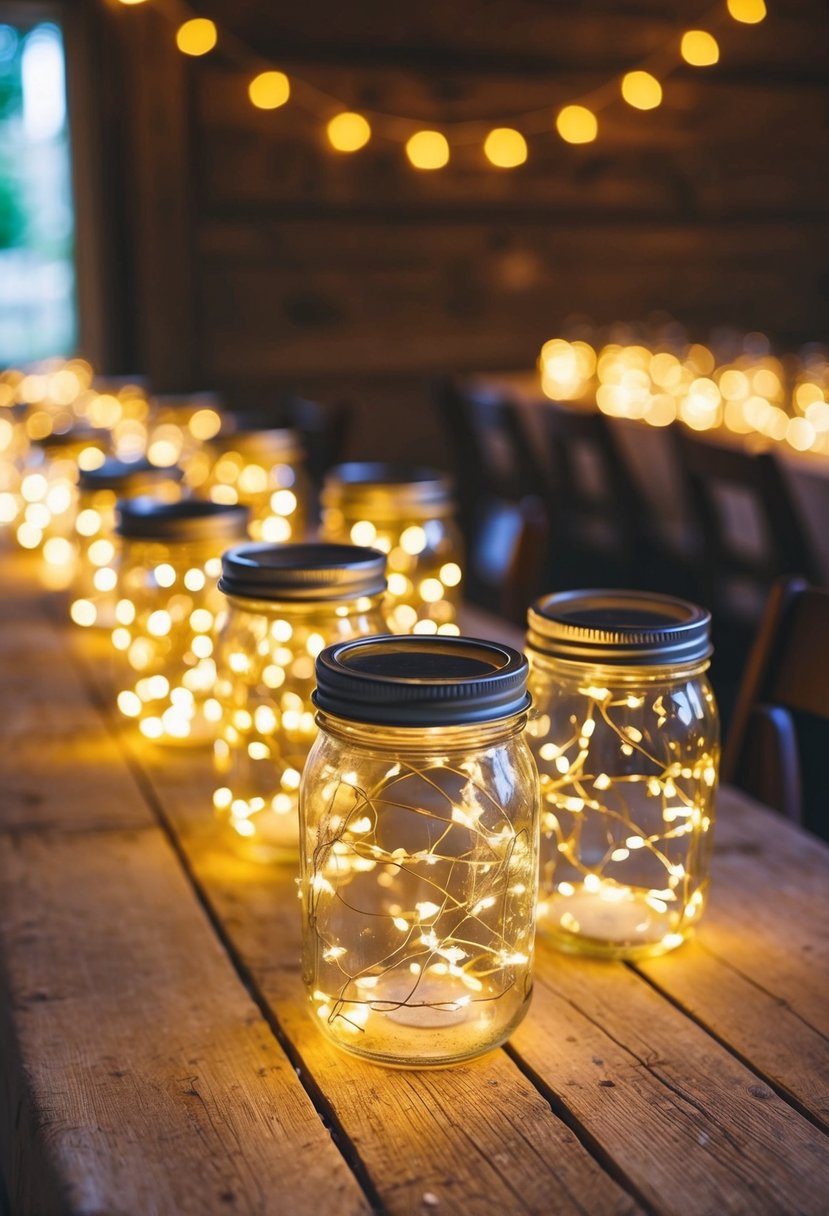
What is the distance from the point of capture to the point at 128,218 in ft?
15.0

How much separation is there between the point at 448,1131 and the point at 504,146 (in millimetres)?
4687

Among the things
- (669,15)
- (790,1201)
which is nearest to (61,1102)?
(790,1201)

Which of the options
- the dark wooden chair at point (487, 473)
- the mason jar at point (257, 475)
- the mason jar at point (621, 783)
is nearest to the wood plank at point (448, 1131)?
the mason jar at point (621, 783)

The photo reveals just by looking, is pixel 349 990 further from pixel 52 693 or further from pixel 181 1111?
pixel 52 693

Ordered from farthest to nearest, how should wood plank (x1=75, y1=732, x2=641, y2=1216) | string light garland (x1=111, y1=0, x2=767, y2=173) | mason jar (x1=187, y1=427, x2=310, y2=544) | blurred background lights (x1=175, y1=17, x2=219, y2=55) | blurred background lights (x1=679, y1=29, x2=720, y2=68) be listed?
blurred background lights (x1=679, y1=29, x2=720, y2=68), string light garland (x1=111, y1=0, x2=767, y2=173), blurred background lights (x1=175, y1=17, x2=219, y2=55), mason jar (x1=187, y1=427, x2=310, y2=544), wood plank (x1=75, y1=732, x2=641, y2=1216)

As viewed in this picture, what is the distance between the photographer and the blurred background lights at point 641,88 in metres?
5.05

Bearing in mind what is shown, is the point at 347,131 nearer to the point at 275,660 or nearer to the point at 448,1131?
the point at 275,660

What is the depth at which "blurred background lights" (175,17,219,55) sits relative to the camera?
4410 mm

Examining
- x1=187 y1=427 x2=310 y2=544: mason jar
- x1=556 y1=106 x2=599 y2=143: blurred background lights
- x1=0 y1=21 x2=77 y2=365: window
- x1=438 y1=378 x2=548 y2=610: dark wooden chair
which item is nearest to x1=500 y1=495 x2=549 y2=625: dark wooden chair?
x1=187 y1=427 x2=310 y2=544: mason jar

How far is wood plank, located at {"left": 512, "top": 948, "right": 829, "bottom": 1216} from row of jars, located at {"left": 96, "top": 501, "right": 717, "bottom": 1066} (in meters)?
0.03

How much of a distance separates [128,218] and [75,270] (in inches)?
11.1

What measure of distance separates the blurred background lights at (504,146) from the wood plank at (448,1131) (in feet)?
14.7

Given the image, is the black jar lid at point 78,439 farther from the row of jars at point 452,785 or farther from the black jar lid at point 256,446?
the row of jars at point 452,785

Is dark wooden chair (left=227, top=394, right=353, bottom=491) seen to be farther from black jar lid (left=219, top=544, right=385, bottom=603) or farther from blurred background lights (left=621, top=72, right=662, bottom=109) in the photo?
blurred background lights (left=621, top=72, right=662, bottom=109)
